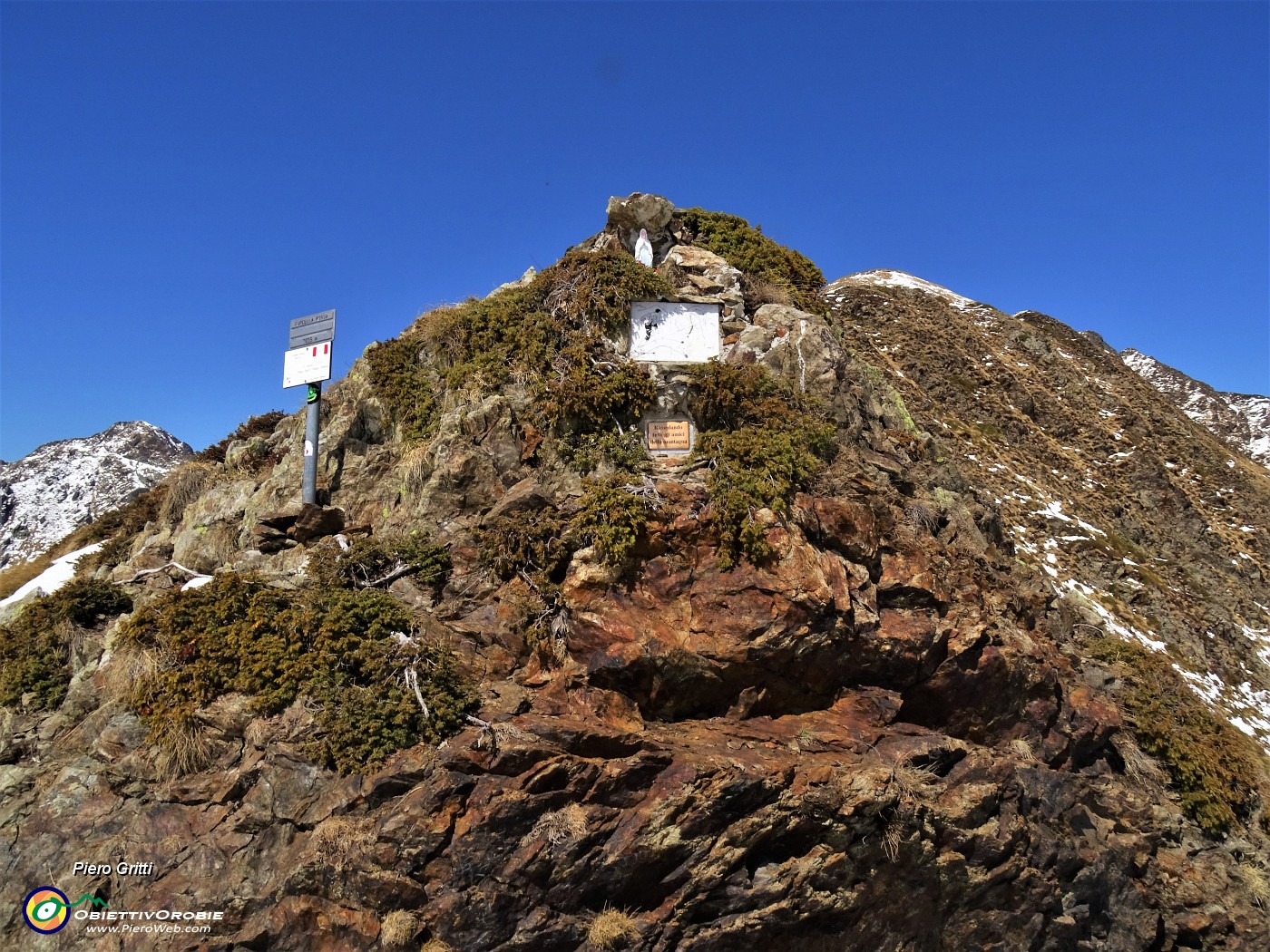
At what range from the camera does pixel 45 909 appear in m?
7.80

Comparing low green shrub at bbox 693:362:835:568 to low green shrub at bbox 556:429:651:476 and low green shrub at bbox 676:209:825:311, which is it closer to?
low green shrub at bbox 556:429:651:476

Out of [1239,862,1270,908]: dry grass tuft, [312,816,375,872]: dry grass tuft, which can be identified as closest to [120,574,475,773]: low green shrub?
[312,816,375,872]: dry grass tuft

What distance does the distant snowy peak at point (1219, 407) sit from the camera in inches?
2261

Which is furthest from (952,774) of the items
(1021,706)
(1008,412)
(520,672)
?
(1008,412)

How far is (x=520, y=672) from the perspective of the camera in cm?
985

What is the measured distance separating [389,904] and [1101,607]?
24507 mm

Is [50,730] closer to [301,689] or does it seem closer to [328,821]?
[301,689]

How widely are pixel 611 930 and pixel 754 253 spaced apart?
15423 mm

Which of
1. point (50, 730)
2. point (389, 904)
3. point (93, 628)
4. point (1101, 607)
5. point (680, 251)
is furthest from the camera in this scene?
point (1101, 607)

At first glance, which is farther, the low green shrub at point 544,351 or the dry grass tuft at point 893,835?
the low green shrub at point 544,351

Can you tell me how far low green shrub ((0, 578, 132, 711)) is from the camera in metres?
10.2

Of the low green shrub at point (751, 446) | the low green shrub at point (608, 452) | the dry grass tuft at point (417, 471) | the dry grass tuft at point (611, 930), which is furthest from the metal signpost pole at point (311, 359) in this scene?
the dry grass tuft at point (611, 930)

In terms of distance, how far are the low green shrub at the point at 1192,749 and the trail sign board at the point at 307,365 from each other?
18.7 metres

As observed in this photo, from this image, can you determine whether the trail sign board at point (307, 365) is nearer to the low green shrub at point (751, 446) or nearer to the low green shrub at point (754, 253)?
the low green shrub at point (751, 446)
